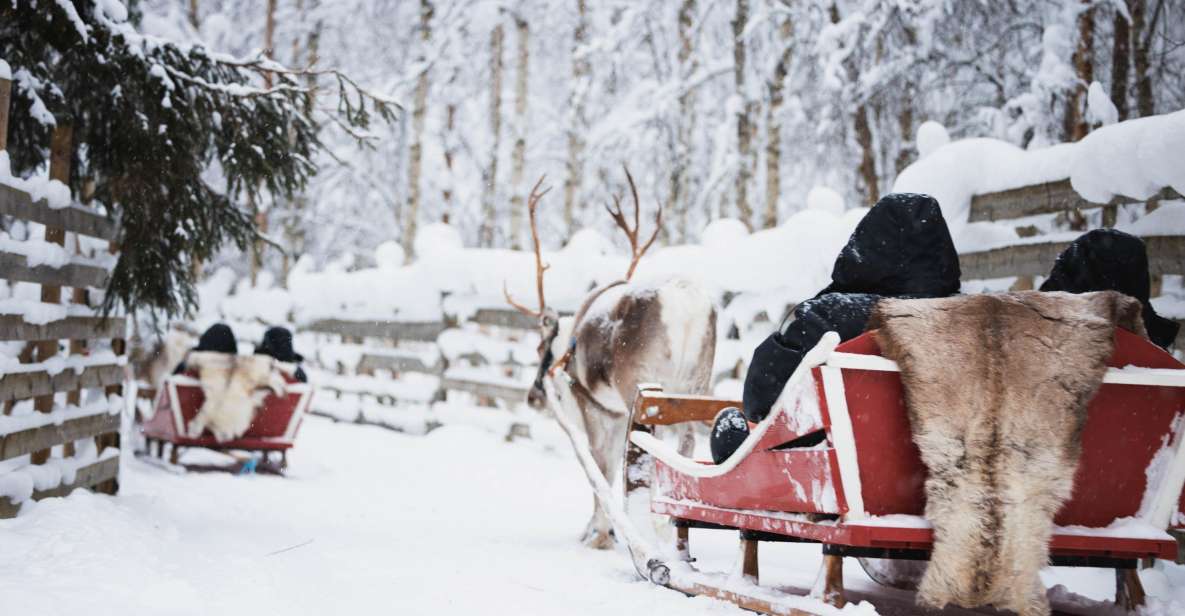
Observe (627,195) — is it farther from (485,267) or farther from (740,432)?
(740,432)

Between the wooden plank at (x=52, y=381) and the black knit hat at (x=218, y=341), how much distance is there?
231 centimetres

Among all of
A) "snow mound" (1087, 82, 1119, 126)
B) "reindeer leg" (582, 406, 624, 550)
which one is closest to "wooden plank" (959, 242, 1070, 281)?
"snow mound" (1087, 82, 1119, 126)

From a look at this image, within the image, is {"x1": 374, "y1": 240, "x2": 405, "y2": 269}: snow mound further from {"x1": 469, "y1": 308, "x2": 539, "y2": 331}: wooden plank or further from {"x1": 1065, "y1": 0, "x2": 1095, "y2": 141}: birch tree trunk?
{"x1": 1065, "y1": 0, "x2": 1095, "y2": 141}: birch tree trunk

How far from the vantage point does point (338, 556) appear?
187 inches

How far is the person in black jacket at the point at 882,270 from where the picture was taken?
3.17m

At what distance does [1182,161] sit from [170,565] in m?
4.64

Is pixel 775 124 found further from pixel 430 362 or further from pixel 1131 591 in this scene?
pixel 1131 591

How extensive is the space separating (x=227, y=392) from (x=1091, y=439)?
7.17m

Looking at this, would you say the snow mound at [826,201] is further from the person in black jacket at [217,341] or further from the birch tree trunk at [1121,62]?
the person in black jacket at [217,341]

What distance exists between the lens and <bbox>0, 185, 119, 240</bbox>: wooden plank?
178 inches

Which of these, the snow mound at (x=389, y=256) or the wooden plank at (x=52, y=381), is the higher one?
the snow mound at (x=389, y=256)

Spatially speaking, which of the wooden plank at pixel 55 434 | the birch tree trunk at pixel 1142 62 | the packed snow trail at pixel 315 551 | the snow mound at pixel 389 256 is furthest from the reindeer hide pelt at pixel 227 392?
the birch tree trunk at pixel 1142 62

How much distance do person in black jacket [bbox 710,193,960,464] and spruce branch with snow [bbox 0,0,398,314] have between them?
3.32m

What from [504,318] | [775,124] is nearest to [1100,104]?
[504,318]
